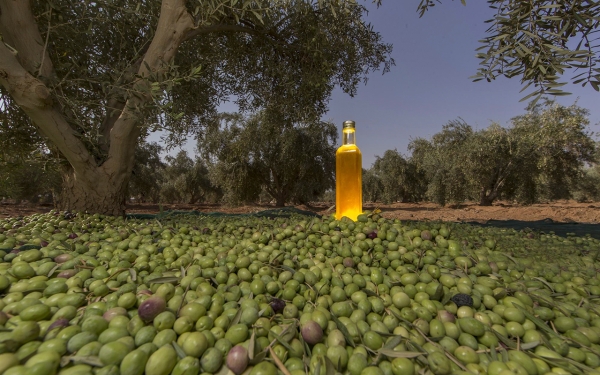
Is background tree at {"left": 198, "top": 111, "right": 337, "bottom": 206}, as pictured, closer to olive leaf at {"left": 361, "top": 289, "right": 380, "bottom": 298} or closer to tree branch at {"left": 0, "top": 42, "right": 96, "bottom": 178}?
tree branch at {"left": 0, "top": 42, "right": 96, "bottom": 178}

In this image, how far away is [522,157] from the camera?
17.0 metres

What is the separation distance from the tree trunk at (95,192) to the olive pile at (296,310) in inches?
88.2

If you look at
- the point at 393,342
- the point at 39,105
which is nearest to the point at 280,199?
the point at 39,105

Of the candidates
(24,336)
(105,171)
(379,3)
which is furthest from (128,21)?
(24,336)

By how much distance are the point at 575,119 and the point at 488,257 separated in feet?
71.5

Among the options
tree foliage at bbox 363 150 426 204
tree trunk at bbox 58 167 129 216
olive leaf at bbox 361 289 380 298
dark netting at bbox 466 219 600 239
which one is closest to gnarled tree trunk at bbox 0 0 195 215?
tree trunk at bbox 58 167 129 216

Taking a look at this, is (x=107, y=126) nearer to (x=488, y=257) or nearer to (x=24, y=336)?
(x=24, y=336)

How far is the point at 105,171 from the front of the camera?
15.0 ft

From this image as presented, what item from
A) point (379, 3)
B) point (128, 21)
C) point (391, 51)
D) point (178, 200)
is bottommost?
point (178, 200)

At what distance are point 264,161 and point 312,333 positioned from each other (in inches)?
683

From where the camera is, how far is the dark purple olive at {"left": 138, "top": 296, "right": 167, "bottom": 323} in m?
1.37

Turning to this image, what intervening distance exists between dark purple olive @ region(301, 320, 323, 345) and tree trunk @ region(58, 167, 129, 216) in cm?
470

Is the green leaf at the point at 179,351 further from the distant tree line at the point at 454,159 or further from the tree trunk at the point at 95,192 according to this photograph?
the distant tree line at the point at 454,159

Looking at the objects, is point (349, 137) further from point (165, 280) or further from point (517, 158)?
point (517, 158)
